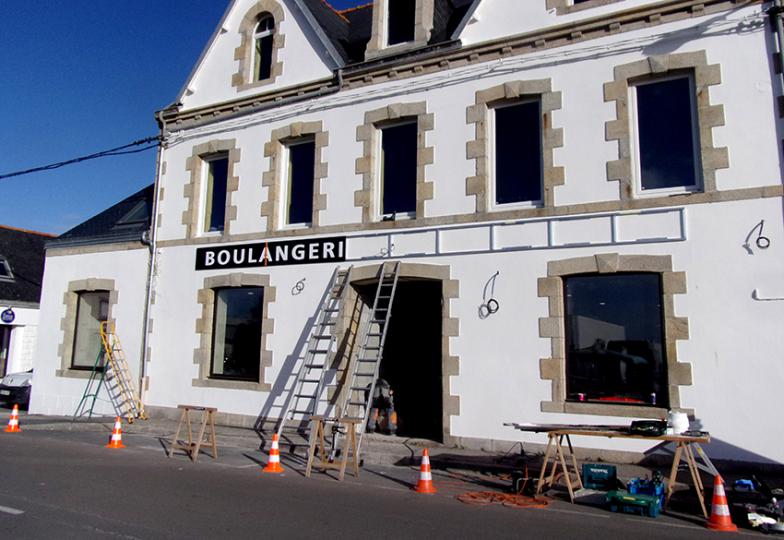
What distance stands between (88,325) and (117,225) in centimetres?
255

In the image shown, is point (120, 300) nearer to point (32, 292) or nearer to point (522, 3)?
point (522, 3)

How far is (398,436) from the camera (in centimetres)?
1141

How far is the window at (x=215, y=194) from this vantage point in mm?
13906

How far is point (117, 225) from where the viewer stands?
1542 cm

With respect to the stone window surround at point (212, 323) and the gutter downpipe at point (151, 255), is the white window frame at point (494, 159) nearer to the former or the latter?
the stone window surround at point (212, 323)

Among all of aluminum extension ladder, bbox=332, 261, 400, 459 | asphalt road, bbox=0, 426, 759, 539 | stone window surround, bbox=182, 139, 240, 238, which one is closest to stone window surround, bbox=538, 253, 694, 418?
asphalt road, bbox=0, 426, 759, 539

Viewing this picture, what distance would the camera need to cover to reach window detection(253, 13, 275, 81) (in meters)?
13.9

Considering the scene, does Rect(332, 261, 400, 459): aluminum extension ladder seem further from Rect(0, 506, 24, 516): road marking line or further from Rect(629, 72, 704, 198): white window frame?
Rect(0, 506, 24, 516): road marking line

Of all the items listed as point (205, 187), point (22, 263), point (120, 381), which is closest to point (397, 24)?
point (205, 187)

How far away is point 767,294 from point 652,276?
1463 mm

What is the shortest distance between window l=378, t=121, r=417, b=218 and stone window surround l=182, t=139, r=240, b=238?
3.38m

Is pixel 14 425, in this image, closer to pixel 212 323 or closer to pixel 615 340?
pixel 212 323

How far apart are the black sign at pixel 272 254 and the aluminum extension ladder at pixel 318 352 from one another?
0.46 meters

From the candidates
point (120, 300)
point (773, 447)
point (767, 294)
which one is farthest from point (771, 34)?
point (120, 300)
